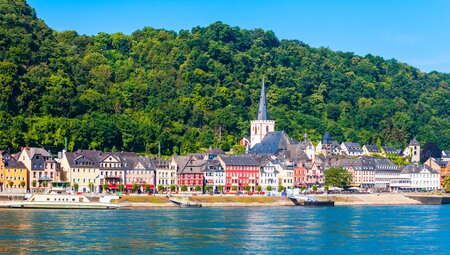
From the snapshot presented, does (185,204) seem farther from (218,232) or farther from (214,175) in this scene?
(218,232)

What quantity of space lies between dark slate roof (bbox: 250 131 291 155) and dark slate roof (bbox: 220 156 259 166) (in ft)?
61.0

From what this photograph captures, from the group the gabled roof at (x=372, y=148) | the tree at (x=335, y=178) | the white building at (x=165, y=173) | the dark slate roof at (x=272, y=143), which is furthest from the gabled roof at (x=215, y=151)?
the gabled roof at (x=372, y=148)

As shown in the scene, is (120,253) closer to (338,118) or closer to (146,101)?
(146,101)

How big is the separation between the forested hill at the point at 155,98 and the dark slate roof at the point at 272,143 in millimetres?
5269

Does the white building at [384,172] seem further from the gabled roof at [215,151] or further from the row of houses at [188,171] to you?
the gabled roof at [215,151]

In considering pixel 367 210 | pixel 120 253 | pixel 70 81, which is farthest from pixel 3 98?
pixel 120 253

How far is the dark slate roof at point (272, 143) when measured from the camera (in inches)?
5719

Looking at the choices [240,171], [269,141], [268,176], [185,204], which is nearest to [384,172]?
[269,141]

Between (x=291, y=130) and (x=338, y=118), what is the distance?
23320 millimetres

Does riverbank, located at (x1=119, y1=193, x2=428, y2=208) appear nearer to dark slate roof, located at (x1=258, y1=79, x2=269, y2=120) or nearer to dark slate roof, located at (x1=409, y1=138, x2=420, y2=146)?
dark slate roof, located at (x1=258, y1=79, x2=269, y2=120)

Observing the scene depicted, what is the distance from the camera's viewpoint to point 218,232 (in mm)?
67375

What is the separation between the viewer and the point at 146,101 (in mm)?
156500

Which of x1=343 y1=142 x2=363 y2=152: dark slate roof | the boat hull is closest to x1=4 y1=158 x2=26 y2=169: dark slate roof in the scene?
the boat hull

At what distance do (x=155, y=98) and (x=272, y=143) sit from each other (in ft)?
75.7
